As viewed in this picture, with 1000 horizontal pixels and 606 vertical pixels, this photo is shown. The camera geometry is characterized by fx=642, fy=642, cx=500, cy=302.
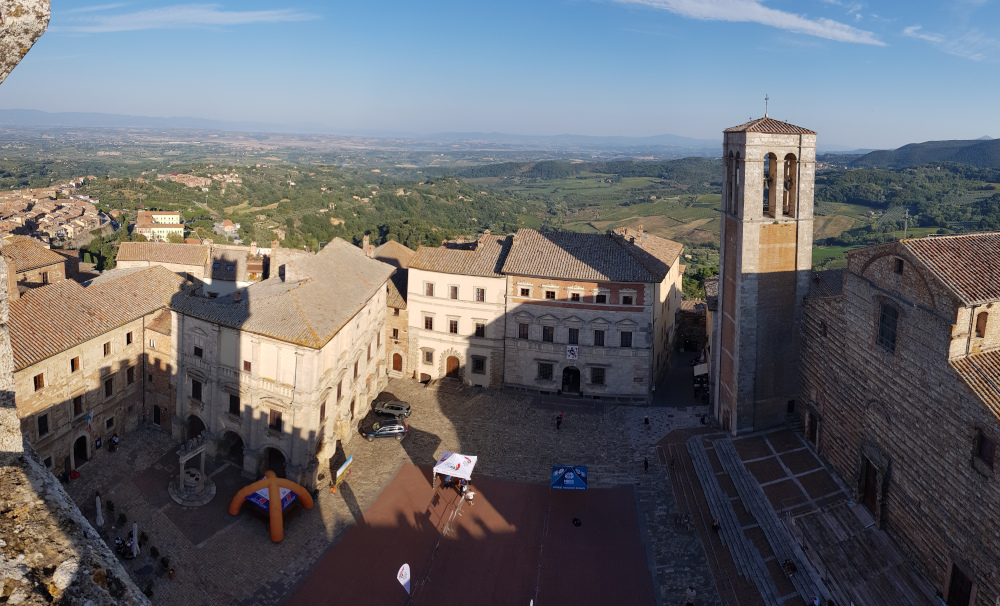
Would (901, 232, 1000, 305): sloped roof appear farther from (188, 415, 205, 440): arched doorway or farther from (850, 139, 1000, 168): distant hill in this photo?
(850, 139, 1000, 168): distant hill

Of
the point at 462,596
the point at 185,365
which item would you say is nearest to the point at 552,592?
the point at 462,596

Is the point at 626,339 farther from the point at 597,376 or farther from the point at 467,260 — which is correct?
the point at 467,260

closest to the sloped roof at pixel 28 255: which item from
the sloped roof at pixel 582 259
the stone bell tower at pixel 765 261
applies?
the sloped roof at pixel 582 259

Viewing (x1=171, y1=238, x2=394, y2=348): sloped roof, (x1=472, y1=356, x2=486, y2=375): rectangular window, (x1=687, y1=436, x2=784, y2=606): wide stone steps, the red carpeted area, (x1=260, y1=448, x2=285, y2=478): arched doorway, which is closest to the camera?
(x1=687, y1=436, x2=784, y2=606): wide stone steps

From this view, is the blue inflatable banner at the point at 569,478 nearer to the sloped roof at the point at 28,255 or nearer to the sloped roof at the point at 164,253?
the sloped roof at the point at 28,255

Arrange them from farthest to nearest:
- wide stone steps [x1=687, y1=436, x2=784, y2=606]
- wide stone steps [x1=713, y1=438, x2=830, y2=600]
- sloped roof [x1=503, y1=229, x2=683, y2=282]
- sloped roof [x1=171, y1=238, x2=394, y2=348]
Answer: sloped roof [x1=503, y1=229, x2=683, y2=282], sloped roof [x1=171, y1=238, x2=394, y2=348], wide stone steps [x1=687, y1=436, x2=784, y2=606], wide stone steps [x1=713, y1=438, x2=830, y2=600]

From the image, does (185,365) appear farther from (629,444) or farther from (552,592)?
(629,444)

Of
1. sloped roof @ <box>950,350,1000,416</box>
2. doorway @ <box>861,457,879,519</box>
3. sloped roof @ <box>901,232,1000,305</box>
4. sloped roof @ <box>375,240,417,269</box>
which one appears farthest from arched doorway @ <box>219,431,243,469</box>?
sloped roof @ <box>901,232,1000,305</box>
